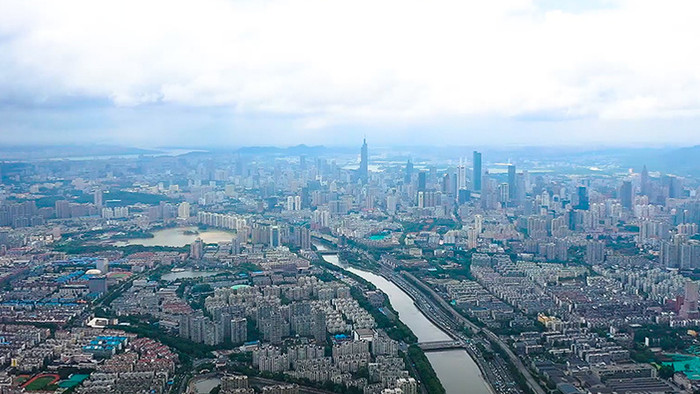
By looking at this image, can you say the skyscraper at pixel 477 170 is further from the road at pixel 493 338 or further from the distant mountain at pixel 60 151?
the distant mountain at pixel 60 151

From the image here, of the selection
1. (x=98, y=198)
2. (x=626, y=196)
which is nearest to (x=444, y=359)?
(x=626, y=196)

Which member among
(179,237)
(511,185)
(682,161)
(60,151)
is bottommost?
(179,237)

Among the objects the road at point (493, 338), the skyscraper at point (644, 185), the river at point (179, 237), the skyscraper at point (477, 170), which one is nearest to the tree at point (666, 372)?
the road at point (493, 338)

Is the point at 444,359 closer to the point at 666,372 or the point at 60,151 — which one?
the point at 666,372

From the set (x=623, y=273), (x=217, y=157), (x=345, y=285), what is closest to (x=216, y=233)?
(x=345, y=285)

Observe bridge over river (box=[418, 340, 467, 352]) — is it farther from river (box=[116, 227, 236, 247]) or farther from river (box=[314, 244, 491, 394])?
river (box=[116, 227, 236, 247])

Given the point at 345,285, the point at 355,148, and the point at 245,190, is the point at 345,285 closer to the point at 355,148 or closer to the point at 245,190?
the point at 245,190
